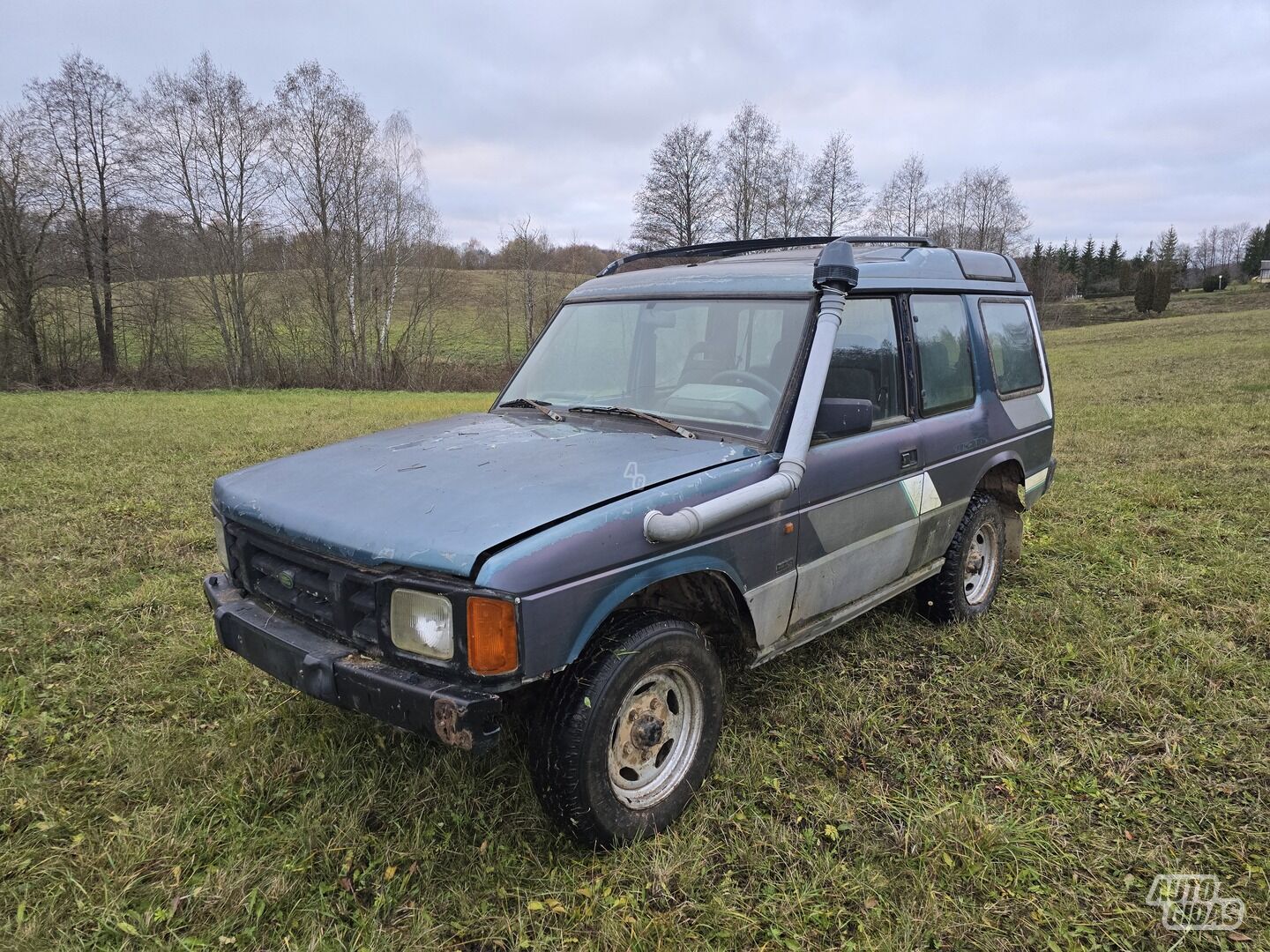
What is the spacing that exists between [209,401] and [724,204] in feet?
85.9

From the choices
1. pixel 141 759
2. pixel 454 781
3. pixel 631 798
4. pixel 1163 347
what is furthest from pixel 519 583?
pixel 1163 347

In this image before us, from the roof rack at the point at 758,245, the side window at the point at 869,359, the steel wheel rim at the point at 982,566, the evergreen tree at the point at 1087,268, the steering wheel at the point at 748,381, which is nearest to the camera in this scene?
the steering wheel at the point at 748,381

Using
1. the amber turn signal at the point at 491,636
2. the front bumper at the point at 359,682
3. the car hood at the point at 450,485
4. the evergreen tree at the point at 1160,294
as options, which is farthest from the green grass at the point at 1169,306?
the front bumper at the point at 359,682

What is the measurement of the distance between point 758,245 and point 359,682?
2975mm

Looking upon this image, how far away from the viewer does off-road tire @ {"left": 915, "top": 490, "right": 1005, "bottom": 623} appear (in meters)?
4.00

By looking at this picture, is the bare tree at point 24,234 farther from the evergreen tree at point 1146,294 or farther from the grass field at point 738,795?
the evergreen tree at point 1146,294

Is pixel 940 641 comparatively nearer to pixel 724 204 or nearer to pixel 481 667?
pixel 481 667

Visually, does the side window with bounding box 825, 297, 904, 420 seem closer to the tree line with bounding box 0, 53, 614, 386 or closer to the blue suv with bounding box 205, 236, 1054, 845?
the blue suv with bounding box 205, 236, 1054, 845

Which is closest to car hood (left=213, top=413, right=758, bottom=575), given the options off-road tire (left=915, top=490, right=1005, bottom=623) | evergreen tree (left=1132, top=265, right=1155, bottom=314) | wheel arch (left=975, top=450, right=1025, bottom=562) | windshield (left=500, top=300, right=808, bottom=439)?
windshield (left=500, top=300, right=808, bottom=439)

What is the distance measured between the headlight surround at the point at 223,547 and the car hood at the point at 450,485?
0.30 feet

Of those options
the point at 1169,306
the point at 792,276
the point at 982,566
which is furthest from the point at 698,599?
the point at 1169,306

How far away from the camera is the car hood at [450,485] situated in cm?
208

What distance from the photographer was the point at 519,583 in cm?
195

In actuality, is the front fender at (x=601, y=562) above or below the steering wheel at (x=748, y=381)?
below
